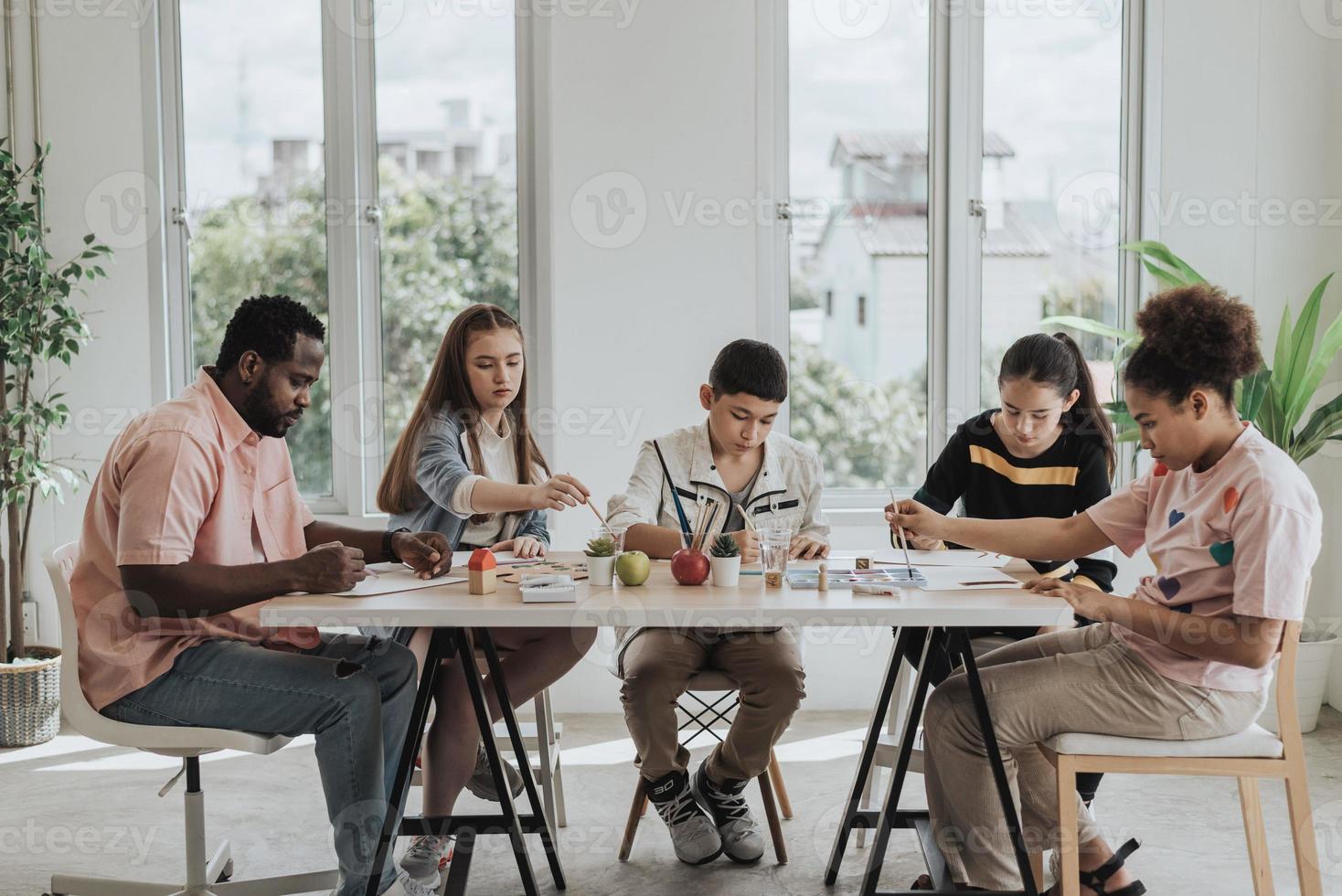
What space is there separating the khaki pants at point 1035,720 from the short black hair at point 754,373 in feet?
2.50

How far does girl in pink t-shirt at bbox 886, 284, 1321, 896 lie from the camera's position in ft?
6.27

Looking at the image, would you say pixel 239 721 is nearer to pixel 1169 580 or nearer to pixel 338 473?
pixel 1169 580

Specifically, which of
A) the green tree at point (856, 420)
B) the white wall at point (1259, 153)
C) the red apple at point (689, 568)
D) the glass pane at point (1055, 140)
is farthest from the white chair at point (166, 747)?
the white wall at point (1259, 153)

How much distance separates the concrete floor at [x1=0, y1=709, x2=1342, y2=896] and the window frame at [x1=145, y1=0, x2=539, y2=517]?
3.92ft

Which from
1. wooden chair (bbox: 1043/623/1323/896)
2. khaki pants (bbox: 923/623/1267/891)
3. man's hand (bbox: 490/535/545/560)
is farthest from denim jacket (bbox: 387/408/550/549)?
wooden chair (bbox: 1043/623/1323/896)

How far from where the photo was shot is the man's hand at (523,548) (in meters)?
2.63

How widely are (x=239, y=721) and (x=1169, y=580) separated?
1782 millimetres

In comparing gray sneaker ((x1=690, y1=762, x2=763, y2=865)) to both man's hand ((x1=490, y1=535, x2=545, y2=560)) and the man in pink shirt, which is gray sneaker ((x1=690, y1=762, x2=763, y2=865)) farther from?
the man in pink shirt

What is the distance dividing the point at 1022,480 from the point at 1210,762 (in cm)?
93

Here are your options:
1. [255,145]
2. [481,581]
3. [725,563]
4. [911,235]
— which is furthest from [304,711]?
[911,235]

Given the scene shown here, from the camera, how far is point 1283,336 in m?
3.48

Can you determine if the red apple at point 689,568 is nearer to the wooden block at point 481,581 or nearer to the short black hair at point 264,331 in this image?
the wooden block at point 481,581

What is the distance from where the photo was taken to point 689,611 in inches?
78.8

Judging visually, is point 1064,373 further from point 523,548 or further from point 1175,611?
point 523,548
